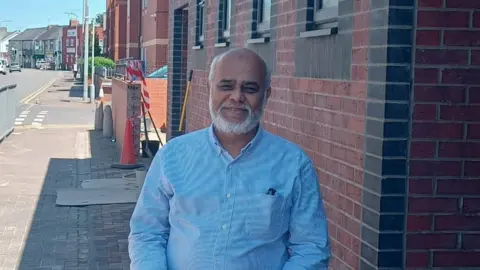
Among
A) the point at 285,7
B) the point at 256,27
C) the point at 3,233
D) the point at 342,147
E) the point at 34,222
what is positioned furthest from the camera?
the point at 34,222

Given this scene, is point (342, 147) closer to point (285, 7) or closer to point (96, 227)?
point (285, 7)

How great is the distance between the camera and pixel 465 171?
4164mm

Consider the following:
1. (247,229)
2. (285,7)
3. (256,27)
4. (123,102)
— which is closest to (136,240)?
(247,229)

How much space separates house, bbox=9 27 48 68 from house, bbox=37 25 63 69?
1.62 metres

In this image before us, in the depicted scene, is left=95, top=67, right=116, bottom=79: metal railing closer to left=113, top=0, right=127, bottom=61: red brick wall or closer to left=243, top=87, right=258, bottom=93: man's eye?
left=113, top=0, right=127, bottom=61: red brick wall

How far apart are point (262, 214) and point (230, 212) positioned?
109 millimetres

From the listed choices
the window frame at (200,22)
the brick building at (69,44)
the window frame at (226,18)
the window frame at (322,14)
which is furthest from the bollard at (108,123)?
the brick building at (69,44)

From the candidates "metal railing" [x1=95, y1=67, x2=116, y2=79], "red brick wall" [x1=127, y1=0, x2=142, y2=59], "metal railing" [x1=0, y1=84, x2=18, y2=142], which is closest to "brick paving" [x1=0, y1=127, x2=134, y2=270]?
"metal railing" [x1=0, y1=84, x2=18, y2=142]

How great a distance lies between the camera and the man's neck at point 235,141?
9.82 feet

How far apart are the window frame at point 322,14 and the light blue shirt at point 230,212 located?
260cm

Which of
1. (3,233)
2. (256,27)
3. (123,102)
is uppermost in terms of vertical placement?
(256,27)

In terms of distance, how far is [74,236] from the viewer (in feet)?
29.9

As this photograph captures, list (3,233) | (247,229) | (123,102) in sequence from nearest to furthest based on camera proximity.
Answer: (247,229)
(3,233)
(123,102)

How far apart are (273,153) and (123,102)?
13676 mm
